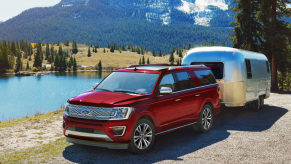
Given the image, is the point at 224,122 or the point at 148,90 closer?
the point at 148,90

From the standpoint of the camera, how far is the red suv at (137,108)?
21.7ft

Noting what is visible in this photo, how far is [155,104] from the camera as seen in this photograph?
743 cm

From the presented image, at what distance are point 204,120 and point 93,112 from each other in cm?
436

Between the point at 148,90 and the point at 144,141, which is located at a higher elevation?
the point at 148,90

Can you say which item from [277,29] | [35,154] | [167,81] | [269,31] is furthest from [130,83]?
[277,29]

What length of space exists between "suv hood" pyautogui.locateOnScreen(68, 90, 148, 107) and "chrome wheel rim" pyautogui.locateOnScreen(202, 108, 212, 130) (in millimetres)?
3148

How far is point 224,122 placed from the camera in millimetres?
11812

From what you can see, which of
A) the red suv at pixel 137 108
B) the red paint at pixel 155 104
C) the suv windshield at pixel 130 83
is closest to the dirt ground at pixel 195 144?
the red suv at pixel 137 108

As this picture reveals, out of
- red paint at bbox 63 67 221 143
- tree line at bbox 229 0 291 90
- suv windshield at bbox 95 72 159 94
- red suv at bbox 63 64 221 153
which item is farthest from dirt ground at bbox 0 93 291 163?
tree line at bbox 229 0 291 90

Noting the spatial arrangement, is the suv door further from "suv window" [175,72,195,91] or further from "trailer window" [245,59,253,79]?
"trailer window" [245,59,253,79]

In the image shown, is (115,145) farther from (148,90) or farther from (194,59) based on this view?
(194,59)

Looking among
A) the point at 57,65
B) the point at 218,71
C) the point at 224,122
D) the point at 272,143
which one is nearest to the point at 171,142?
the point at 272,143

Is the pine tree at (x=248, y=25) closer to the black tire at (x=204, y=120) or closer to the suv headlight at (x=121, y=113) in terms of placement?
the black tire at (x=204, y=120)

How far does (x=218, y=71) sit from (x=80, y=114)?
7.56 m
